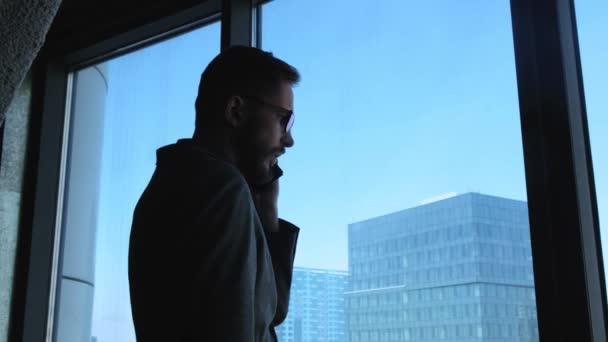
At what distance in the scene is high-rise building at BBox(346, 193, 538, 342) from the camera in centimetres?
197

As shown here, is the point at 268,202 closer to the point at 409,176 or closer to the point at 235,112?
the point at 235,112

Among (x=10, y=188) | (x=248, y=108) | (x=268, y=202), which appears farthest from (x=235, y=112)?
(x=10, y=188)

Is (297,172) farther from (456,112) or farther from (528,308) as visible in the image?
(528,308)

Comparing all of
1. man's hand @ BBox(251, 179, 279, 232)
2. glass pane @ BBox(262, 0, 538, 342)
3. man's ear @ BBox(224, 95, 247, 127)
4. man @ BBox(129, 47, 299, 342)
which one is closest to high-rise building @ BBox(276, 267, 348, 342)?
glass pane @ BBox(262, 0, 538, 342)

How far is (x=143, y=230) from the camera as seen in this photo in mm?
1008

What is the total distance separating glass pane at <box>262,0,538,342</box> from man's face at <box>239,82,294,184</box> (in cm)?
102

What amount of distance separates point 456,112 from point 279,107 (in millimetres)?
1154

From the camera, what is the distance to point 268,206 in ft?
4.40

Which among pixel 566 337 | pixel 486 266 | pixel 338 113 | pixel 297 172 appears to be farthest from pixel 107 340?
pixel 566 337

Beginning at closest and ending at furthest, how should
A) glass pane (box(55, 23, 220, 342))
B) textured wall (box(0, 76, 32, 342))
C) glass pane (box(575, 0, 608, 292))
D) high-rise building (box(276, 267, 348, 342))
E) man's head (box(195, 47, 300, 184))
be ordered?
man's head (box(195, 47, 300, 184)) < glass pane (box(575, 0, 608, 292)) < high-rise building (box(276, 267, 348, 342)) < glass pane (box(55, 23, 220, 342)) < textured wall (box(0, 76, 32, 342))

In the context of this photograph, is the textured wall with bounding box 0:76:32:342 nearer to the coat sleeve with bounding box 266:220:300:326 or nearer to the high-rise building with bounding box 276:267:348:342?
the high-rise building with bounding box 276:267:348:342

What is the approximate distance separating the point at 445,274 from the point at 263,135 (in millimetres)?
1138

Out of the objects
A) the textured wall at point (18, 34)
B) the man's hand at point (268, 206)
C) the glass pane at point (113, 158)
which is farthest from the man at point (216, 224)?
the glass pane at point (113, 158)

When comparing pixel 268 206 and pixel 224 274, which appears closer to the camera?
pixel 224 274
